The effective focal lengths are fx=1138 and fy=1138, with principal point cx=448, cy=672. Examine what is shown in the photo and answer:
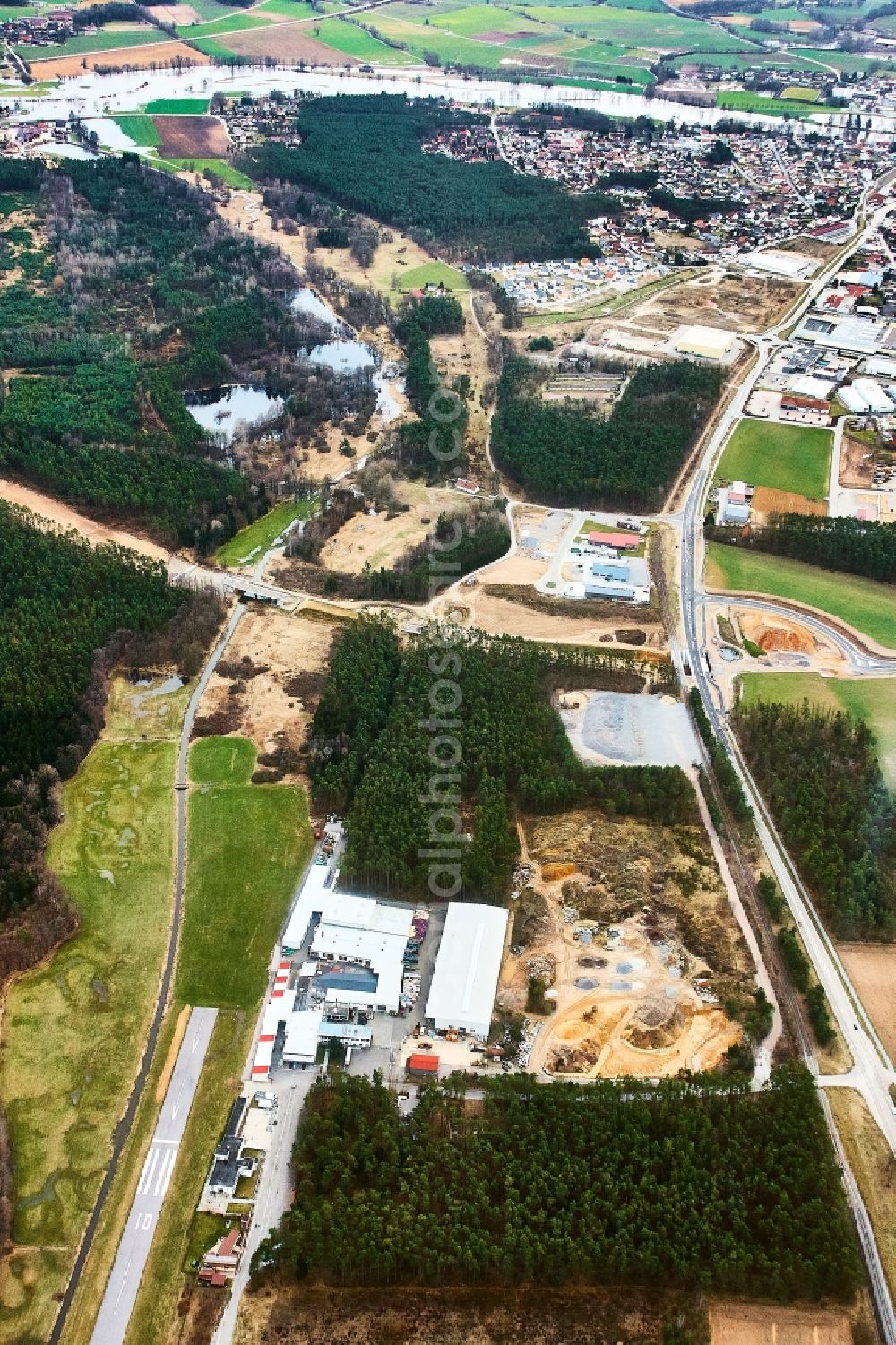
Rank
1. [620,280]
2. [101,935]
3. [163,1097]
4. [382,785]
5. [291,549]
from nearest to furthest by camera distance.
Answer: [163,1097] → [101,935] → [382,785] → [291,549] → [620,280]

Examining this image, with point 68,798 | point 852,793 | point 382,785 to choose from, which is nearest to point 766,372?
point 852,793

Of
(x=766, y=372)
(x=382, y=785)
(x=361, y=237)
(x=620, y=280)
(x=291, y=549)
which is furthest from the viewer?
(x=361, y=237)

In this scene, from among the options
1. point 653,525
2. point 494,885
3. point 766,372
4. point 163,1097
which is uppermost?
point 766,372

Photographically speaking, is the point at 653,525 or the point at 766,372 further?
the point at 766,372

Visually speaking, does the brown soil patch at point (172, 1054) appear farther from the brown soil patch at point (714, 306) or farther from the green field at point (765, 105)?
the green field at point (765, 105)

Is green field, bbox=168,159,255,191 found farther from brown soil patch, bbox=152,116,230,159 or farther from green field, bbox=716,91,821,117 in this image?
green field, bbox=716,91,821,117

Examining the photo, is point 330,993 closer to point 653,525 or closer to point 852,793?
point 852,793

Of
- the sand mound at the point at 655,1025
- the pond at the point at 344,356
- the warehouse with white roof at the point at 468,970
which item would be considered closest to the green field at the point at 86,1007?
the warehouse with white roof at the point at 468,970

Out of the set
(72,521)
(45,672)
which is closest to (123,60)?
(72,521)
